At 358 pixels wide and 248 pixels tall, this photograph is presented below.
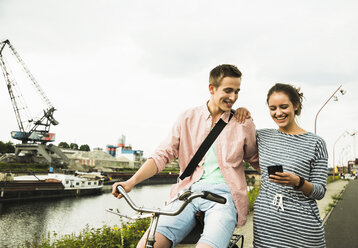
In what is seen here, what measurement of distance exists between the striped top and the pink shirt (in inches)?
7.0

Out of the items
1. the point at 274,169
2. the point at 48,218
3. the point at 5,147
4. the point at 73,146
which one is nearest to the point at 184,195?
the point at 274,169

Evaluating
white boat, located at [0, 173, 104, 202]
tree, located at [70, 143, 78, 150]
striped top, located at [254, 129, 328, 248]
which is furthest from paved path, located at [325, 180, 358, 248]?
tree, located at [70, 143, 78, 150]

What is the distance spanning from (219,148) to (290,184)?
0.58 m

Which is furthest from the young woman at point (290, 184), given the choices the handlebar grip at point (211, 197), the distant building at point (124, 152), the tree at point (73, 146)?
the tree at point (73, 146)

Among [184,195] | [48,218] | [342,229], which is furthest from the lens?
[48,218]

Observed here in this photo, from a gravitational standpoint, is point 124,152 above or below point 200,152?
below

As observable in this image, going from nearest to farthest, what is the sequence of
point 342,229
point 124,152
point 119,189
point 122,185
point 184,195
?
point 184,195
point 119,189
point 122,185
point 342,229
point 124,152

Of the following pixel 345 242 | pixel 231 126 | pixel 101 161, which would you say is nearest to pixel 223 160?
pixel 231 126

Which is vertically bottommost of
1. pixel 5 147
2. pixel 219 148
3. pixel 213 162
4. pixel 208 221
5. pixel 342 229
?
pixel 5 147

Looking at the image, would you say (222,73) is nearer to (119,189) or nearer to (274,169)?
(274,169)

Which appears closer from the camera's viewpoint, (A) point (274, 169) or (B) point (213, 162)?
(A) point (274, 169)

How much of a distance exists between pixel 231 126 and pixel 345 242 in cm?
544

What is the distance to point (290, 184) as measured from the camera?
1972mm

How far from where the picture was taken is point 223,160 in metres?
2.18
